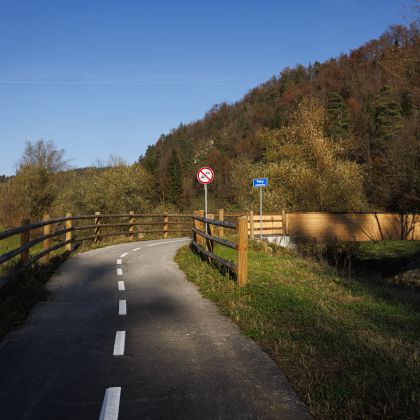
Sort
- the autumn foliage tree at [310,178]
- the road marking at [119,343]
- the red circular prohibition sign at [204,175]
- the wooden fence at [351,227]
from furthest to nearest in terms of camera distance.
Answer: the autumn foliage tree at [310,178]
the wooden fence at [351,227]
the red circular prohibition sign at [204,175]
the road marking at [119,343]

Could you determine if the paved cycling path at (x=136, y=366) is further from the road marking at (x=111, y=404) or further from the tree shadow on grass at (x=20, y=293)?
the tree shadow on grass at (x=20, y=293)

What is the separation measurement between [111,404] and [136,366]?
91 cm

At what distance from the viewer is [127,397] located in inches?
146

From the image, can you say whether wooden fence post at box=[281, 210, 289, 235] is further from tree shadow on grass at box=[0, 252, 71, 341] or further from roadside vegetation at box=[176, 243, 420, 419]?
tree shadow on grass at box=[0, 252, 71, 341]

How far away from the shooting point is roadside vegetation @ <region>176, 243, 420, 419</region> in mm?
3564

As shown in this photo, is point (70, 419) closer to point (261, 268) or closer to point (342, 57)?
point (261, 268)

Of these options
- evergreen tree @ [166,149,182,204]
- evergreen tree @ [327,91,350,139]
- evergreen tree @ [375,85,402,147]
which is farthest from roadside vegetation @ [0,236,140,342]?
evergreen tree @ [166,149,182,204]

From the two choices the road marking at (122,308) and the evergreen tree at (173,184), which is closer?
the road marking at (122,308)

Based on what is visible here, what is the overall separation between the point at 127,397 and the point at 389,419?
2.14 metres

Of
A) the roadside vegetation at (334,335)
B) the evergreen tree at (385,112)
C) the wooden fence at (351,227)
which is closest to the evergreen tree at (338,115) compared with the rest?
the evergreen tree at (385,112)

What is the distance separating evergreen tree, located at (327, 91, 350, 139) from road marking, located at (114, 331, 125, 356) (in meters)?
52.6

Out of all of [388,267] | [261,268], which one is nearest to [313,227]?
[388,267]

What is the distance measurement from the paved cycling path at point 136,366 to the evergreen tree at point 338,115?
169 ft

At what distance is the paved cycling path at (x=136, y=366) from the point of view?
11.5 feet
